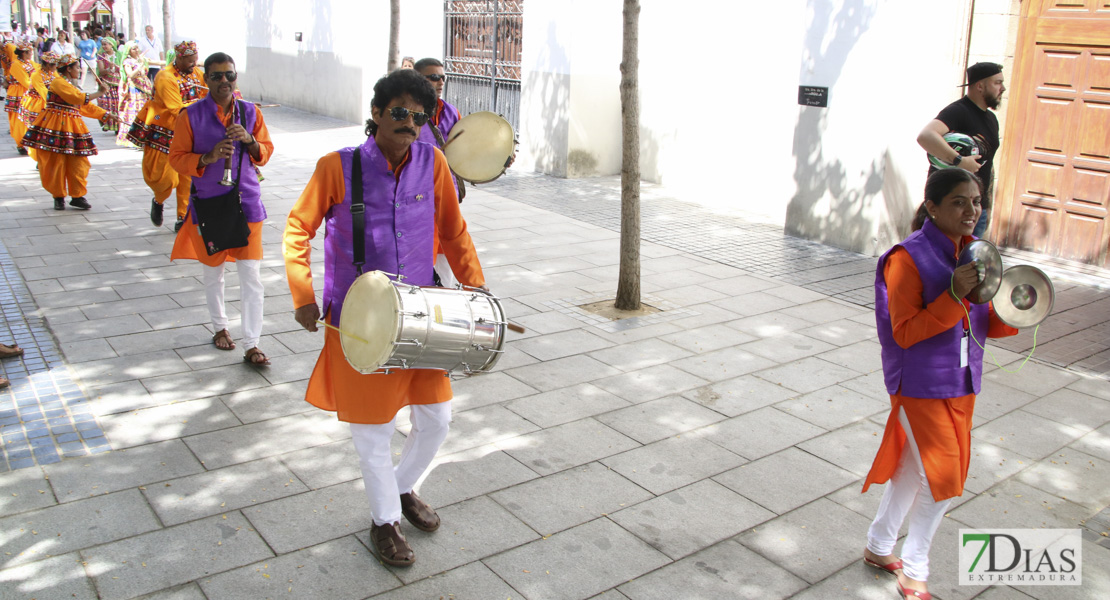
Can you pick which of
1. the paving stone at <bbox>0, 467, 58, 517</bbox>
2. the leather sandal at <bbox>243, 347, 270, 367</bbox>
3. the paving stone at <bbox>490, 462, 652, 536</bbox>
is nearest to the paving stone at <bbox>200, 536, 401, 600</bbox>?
the paving stone at <bbox>490, 462, 652, 536</bbox>

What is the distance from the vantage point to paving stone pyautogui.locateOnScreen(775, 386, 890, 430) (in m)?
5.19

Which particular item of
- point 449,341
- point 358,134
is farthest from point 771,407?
point 358,134

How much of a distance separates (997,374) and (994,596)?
2915 millimetres

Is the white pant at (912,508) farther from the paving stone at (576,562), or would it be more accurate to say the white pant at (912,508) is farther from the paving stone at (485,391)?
the paving stone at (485,391)

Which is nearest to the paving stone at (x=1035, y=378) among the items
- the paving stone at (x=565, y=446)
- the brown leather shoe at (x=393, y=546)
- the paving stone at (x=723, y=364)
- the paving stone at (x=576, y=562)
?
the paving stone at (x=723, y=364)

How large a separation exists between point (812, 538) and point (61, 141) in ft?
30.6

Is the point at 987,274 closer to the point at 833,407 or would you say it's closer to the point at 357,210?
the point at 357,210

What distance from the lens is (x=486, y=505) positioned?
13.4 feet

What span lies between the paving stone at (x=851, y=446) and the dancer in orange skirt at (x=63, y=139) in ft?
27.9

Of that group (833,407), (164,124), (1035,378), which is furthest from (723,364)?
(164,124)

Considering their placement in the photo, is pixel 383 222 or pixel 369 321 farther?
pixel 383 222

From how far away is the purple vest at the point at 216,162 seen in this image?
5449mm

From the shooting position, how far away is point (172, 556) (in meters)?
3.55

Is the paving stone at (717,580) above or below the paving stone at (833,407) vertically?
below
